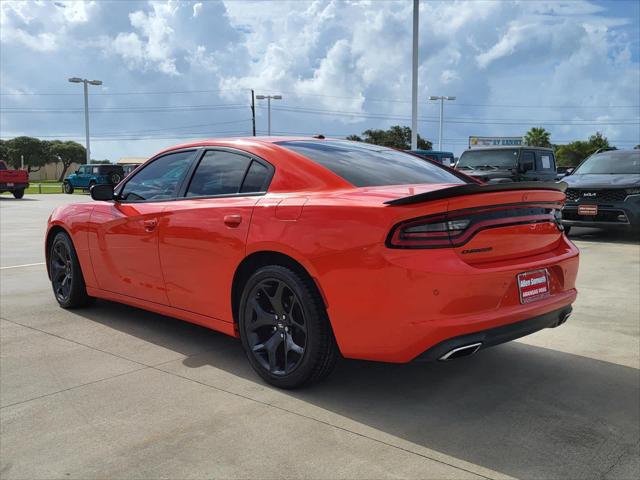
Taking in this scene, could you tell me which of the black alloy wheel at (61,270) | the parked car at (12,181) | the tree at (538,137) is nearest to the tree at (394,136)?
the tree at (538,137)

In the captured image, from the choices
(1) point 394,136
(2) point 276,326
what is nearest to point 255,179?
(2) point 276,326

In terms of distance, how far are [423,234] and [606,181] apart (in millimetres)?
8787

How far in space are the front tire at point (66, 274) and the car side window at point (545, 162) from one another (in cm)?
1269

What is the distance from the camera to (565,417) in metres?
3.22

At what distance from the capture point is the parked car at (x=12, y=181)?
1089 inches

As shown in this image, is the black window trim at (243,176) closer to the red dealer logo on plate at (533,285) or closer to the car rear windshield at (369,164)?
the car rear windshield at (369,164)

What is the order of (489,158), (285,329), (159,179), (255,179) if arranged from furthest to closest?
(489,158)
(159,179)
(255,179)
(285,329)

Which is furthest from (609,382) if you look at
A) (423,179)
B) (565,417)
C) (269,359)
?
(269,359)

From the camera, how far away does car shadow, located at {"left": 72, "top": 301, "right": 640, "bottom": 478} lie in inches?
111

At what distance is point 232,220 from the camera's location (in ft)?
12.2

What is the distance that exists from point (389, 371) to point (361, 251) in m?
1.20

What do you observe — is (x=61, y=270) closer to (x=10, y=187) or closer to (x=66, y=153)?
(x=10, y=187)

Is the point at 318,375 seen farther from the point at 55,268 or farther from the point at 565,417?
the point at 55,268

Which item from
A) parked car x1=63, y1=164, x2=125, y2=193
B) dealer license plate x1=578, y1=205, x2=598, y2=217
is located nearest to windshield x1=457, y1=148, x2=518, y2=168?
dealer license plate x1=578, y1=205, x2=598, y2=217
